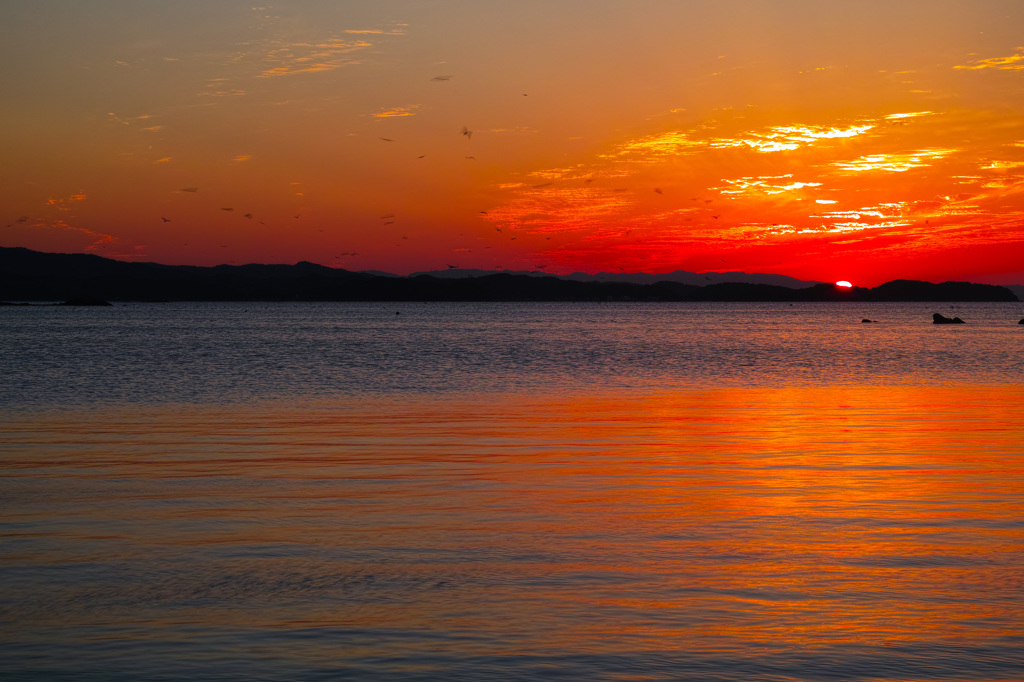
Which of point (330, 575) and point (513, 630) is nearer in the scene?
point (513, 630)

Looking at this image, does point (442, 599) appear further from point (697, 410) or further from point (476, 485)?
point (697, 410)

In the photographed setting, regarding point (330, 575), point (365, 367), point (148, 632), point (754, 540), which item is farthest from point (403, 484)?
point (365, 367)

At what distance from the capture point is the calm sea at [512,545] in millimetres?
7516

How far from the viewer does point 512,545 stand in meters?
10.9

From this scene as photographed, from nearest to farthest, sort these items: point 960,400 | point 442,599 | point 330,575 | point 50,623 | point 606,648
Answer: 1. point 606,648
2. point 50,623
3. point 442,599
4. point 330,575
5. point 960,400

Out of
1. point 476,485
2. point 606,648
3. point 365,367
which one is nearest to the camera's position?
point 606,648

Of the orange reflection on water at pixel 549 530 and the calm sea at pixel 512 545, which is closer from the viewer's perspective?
the calm sea at pixel 512 545

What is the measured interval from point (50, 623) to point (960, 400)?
28336mm

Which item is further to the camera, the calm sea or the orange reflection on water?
the orange reflection on water

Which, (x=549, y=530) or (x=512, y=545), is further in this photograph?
(x=549, y=530)

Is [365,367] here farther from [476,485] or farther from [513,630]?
[513,630]

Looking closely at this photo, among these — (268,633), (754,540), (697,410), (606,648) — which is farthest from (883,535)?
(697,410)

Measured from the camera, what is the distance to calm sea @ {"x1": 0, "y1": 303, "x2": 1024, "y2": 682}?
752 cm

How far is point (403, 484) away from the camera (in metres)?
14.7
